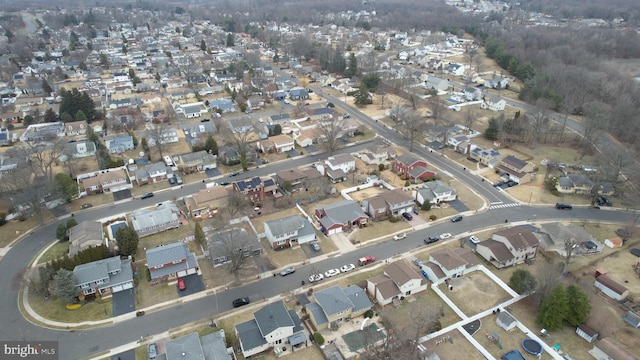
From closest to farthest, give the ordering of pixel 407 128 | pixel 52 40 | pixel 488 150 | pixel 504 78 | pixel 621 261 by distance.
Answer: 1. pixel 621 261
2. pixel 488 150
3. pixel 407 128
4. pixel 504 78
5. pixel 52 40

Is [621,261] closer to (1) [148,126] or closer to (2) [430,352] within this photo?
(2) [430,352]

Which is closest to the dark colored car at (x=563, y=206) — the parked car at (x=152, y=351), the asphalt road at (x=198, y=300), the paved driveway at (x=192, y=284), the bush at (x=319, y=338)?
the asphalt road at (x=198, y=300)

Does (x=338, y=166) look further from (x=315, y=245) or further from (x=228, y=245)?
(x=228, y=245)

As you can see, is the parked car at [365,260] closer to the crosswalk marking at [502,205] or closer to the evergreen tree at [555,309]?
the evergreen tree at [555,309]

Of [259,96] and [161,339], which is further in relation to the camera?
[259,96]

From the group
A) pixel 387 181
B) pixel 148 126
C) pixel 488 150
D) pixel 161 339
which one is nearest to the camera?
pixel 161 339

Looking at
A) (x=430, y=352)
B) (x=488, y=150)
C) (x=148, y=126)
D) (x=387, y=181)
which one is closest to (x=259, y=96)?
(x=148, y=126)
